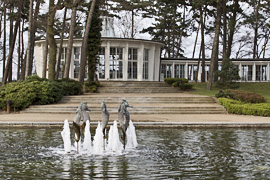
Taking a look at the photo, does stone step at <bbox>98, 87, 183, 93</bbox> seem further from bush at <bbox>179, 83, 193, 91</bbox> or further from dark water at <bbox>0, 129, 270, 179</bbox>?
dark water at <bbox>0, 129, 270, 179</bbox>

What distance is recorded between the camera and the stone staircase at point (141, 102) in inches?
773

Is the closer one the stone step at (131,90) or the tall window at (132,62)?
the stone step at (131,90)

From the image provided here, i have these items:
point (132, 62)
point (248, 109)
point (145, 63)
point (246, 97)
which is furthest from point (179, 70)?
point (248, 109)

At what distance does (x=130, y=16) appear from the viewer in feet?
169

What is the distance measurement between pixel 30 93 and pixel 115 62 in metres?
16.3

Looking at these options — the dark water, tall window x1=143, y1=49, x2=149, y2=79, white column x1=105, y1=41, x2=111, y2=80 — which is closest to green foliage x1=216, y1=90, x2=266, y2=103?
the dark water

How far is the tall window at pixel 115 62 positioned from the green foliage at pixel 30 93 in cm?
1282

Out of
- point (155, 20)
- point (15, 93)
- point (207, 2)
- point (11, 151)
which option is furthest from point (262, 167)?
point (155, 20)

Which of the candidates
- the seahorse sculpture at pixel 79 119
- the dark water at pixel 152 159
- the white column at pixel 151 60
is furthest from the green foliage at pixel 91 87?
the seahorse sculpture at pixel 79 119

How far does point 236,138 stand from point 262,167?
3835 millimetres

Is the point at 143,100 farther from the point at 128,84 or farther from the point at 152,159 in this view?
the point at 152,159

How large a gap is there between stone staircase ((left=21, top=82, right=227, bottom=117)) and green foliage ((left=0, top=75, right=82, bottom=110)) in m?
0.54

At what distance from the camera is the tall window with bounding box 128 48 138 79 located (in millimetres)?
36625

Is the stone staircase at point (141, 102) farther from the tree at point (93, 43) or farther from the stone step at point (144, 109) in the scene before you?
the tree at point (93, 43)
